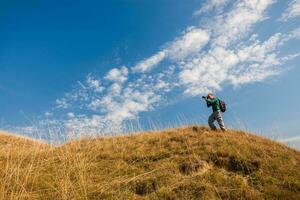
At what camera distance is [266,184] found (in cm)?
1045

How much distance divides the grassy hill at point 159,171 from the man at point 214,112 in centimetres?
130

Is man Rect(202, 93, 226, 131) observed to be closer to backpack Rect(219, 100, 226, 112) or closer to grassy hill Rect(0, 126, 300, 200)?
backpack Rect(219, 100, 226, 112)

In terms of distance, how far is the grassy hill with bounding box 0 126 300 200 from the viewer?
29.7ft

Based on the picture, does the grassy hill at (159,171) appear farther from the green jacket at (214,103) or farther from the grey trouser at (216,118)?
the green jacket at (214,103)

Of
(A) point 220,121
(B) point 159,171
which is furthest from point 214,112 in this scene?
(B) point 159,171

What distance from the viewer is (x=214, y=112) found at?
17.4 m

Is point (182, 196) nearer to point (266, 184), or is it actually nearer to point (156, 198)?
point (156, 198)

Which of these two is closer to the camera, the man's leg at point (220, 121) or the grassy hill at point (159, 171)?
the grassy hill at point (159, 171)

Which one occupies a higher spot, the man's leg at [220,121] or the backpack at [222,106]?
the backpack at [222,106]

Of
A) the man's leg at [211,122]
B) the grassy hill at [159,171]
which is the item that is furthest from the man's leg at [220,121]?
the grassy hill at [159,171]

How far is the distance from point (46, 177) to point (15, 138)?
1274cm

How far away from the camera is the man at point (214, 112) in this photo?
56.9ft

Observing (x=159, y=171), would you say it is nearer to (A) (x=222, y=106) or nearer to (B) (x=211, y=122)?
(B) (x=211, y=122)

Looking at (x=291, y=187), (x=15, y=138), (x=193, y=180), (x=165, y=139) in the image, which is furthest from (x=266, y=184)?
(x=15, y=138)
